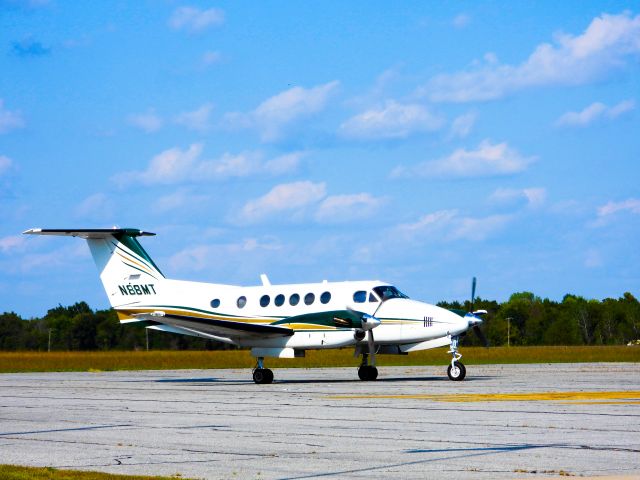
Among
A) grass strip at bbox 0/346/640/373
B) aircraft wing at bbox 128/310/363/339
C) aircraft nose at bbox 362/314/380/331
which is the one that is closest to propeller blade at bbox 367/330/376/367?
aircraft nose at bbox 362/314/380/331

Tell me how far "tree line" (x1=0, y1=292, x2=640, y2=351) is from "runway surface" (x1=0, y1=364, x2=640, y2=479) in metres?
89.2

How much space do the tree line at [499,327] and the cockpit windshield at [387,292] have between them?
82.0m

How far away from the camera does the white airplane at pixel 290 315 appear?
31219 millimetres

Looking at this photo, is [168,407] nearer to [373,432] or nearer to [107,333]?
[373,432]

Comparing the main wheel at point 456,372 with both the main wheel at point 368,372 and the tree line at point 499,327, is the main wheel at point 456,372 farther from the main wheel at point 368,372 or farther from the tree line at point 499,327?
→ the tree line at point 499,327

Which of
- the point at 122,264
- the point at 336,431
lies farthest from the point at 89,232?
the point at 336,431

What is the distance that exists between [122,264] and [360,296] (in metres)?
10.3

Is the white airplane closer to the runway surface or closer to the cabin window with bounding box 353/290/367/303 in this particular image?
the cabin window with bounding box 353/290/367/303

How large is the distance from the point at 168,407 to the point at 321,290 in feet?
36.6

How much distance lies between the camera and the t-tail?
36.6 m

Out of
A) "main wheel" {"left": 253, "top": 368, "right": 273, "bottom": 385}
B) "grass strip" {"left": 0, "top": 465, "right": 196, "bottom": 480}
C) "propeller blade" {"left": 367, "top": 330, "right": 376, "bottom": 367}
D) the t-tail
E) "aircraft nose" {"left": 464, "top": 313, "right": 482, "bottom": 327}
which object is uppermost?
the t-tail

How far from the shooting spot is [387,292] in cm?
3203

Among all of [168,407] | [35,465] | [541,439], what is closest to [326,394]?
[168,407]

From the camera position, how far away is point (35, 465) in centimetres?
1277
